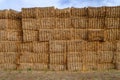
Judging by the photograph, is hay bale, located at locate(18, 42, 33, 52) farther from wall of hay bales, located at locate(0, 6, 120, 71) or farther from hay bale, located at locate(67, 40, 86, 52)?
hay bale, located at locate(67, 40, 86, 52)

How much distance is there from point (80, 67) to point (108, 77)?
9.01 ft

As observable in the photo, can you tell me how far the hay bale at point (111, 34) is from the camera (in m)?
16.2

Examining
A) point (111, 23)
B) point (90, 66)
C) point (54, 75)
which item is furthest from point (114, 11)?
point (54, 75)

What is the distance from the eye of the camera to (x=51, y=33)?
53.6 feet

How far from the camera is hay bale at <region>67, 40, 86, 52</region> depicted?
1612 centimetres

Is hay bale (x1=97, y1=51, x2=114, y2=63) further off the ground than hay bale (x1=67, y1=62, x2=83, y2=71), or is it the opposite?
hay bale (x1=97, y1=51, x2=114, y2=63)

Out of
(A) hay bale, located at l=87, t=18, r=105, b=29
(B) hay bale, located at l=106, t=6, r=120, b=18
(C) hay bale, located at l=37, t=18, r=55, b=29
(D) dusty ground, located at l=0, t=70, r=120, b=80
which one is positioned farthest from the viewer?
(C) hay bale, located at l=37, t=18, r=55, b=29

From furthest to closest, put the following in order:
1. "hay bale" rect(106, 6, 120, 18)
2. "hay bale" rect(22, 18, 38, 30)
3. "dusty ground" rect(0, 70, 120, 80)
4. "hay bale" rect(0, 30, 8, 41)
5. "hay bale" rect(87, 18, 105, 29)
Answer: "hay bale" rect(0, 30, 8, 41) < "hay bale" rect(22, 18, 38, 30) < "hay bale" rect(87, 18, 105, 29) < "hay bale" rect(106, 6, 120, 18) < "dusty ground" rect(0, 70, 120, 80)

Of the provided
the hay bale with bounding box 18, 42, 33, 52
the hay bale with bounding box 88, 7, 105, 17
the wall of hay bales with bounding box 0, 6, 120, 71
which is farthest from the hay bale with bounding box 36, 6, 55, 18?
the hay bale with bounding box 88, 7, 105, 17

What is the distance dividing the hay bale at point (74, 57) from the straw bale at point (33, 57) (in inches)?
40.9

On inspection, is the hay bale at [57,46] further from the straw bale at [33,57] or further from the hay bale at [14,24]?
the hay bale at [14,24]

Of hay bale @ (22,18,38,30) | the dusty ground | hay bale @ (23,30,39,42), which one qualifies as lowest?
the dusty ground

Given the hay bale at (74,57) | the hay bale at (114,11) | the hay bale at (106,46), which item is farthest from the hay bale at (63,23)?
the hay bale at (114,11)

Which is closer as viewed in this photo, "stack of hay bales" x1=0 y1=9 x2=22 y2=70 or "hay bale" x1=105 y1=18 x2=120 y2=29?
"hay bale" x1=105 y1=18 x2=120 y2=29
